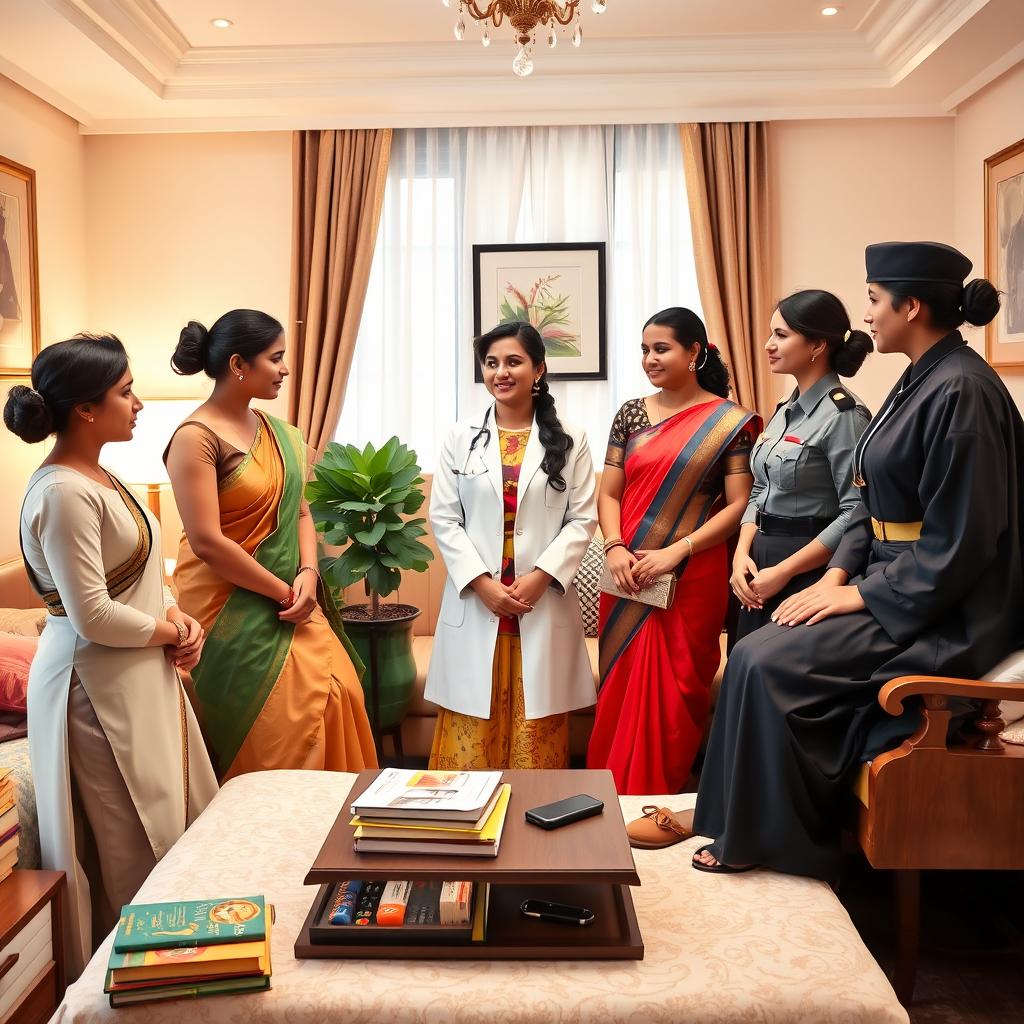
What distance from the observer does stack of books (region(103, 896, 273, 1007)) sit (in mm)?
1450

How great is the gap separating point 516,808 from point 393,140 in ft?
12.3

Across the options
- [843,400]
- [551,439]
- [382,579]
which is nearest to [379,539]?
[382,579]

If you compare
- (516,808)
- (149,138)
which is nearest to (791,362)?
(516,808)

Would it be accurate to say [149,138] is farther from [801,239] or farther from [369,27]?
[801,239]

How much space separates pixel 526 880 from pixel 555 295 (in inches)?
138

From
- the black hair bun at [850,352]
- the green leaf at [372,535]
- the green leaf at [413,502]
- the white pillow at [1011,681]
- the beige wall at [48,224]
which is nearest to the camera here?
the white pillow at [1011,681]

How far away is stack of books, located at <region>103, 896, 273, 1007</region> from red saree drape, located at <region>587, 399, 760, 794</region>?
158 cm

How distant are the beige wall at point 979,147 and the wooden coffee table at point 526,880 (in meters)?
3.20

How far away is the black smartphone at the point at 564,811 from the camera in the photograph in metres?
1.73

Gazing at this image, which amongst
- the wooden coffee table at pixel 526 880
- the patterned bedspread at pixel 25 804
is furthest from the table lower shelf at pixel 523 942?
the patterned bedspread at pixel 25 804

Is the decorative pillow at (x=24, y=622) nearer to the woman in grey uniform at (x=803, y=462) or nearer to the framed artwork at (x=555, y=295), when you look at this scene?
the woman in grey uniform at (x=803, y=462)

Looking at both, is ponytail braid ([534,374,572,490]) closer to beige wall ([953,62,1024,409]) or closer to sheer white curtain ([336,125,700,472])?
sheer white curtain ([336,125,700,472])

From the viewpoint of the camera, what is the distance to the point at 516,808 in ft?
5.97

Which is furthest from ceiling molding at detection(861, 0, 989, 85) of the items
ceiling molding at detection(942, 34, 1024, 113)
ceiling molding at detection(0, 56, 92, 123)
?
ceiling molding at detection(0, 56, 92, 123)
